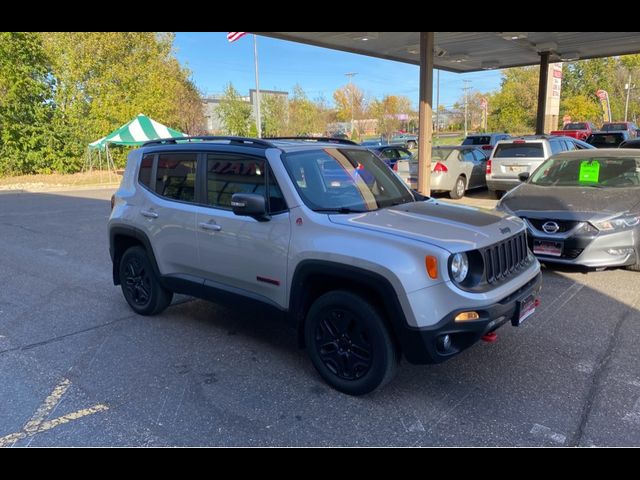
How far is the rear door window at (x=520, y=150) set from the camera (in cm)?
1242

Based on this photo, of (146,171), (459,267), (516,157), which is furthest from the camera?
(516,157)

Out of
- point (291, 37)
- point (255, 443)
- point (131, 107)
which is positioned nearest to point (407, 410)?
point (255, 443)

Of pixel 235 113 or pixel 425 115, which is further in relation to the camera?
pixel 235 113

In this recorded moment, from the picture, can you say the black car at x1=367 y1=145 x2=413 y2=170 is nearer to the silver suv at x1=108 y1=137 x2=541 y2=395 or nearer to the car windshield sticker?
the car windshield sticker

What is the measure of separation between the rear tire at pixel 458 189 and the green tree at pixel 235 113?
1017 inches

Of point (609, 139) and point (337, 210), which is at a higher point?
point (609, 139)

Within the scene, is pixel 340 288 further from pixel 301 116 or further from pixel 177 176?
pixel 301 116

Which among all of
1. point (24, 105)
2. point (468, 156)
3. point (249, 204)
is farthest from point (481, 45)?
point (24, 105)

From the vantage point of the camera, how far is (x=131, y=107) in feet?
87.9

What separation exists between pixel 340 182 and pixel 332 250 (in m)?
0.86

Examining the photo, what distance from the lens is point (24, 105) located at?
23234mm

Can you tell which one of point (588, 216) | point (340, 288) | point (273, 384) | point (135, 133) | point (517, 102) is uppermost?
point (517, 102)

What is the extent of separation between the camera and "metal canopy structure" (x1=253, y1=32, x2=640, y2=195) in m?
11.1

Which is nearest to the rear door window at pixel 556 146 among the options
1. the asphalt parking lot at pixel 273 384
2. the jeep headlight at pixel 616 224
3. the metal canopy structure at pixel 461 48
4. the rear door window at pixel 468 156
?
the rear door window at pixel 468 156
